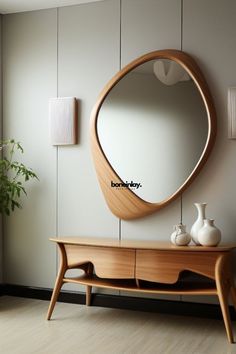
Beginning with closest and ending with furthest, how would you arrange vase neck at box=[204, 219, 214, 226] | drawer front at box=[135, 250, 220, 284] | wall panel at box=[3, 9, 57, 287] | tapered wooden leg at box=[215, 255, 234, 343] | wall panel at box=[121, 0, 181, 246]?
tapered wooden leg at box=[215, 255, 234, 343] < drawer front at box=[135, 250, 220, 284] < vase neck at box=[204, 219, 214, 226] < wall panel at box=[121, 0, 181, 246] < wall panel at box=[3, 9, 57, 287]

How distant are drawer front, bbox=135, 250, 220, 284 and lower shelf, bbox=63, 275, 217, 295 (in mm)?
97

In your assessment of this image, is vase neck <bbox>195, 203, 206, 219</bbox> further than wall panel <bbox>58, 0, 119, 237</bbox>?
No

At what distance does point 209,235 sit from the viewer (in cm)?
375

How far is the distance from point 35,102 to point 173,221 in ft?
5.81

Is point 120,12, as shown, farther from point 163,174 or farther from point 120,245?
point 120,245

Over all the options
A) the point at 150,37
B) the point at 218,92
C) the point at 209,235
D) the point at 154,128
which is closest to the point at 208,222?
the point at 209,235

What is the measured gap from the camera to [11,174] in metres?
4.98

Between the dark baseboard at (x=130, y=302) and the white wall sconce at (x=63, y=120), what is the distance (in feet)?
4.62

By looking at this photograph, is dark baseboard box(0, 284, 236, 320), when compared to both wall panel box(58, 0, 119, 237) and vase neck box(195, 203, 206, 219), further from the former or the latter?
vase neck box(195, 203, 206, 219)

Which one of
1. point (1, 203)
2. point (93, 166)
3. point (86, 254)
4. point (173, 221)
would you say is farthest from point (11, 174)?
point (173, 221)

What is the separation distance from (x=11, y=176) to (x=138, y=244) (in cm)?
165

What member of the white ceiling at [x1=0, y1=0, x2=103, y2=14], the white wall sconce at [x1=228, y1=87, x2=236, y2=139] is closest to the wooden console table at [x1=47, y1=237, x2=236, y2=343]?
the white wall sconce at [x1=228, y1=87, x2=236, y2=139]

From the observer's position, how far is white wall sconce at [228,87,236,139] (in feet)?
13.2

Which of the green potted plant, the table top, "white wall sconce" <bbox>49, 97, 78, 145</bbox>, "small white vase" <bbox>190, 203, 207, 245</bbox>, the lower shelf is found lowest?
the lower shelf
